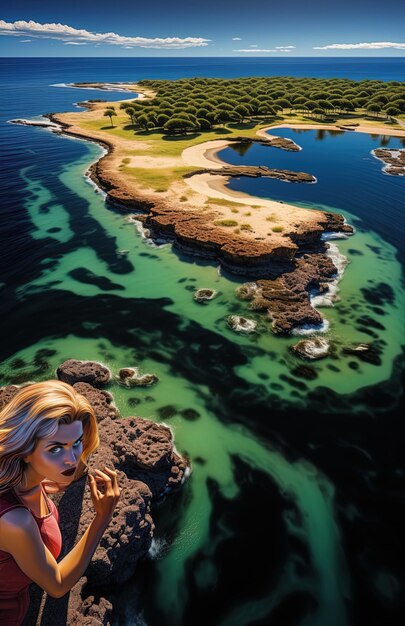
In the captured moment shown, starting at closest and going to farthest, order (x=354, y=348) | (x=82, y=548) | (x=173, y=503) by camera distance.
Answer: (x=82, y=548)
(x=173, y=503)
(x=354, y=348)

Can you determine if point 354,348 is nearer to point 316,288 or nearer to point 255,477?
point 316,288

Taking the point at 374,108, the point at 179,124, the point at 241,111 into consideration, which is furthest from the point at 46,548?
the point at 374,108

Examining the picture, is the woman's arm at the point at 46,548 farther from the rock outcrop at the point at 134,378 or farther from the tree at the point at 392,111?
the tree at the point at 392,111

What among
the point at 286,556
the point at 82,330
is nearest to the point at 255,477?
the point at 286,556

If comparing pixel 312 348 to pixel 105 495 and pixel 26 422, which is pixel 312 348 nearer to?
pixel 105 495

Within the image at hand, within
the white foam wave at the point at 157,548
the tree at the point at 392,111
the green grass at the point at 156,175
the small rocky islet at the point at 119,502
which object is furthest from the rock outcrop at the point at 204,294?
the tree at the point at 392,111

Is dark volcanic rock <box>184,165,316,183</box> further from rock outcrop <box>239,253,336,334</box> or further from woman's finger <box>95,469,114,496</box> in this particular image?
woman's finger <box>95,469,114,496</box>
